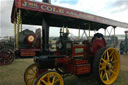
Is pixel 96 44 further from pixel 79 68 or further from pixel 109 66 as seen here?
pixel 79 68

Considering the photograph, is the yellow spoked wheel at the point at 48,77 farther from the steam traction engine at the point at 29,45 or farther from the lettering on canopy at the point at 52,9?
the steam traction engine at the point at 29,45

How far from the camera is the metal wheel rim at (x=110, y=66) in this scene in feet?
8.71

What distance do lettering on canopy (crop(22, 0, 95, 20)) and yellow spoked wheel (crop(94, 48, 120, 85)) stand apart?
5.23 metres

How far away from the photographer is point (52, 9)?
23.4 feet

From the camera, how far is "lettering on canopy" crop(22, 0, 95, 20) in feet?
20.3

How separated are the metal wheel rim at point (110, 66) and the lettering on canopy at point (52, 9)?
524 centimetres

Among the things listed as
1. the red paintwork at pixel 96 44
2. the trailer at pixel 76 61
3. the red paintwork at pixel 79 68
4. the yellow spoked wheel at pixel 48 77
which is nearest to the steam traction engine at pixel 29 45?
the trailer at pixel 76 61

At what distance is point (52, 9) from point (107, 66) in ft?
18.4

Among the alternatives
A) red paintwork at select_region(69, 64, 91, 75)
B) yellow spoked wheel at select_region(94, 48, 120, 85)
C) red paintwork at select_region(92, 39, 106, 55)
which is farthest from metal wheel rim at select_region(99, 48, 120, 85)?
red paintwork at select_region(69, 64, 91, 75)

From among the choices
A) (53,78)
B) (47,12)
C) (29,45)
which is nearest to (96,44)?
(53,78)

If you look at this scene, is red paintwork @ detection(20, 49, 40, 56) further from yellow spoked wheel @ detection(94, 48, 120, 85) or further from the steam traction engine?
yellow spoked wheel @ detection(94, 48, 120, 85)

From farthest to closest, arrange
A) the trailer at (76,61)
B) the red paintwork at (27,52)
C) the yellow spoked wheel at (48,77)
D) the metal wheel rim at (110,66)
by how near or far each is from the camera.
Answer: the red paintwork at (27,52)
the metal wheel rim at (110,66)
the trailer at (76,61)
the yellow spoked wheel at (48,77)

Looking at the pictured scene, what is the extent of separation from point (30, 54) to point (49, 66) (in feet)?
17.4

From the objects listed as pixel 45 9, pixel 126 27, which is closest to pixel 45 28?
pixel 45 9
